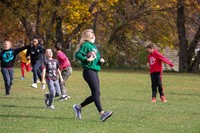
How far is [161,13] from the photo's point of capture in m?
46.0

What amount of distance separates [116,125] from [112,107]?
142 inches

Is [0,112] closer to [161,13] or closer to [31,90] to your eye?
[31,90]

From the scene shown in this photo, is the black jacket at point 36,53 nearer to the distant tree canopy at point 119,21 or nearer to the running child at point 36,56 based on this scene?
the running child at point 36,56

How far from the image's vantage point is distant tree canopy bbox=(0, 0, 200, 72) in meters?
44.2

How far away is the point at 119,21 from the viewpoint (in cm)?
4688

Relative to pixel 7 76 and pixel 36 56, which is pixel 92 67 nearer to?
pixel 7 76

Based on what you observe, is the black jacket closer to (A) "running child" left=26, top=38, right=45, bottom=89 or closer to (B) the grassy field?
(A) "running child" left=26, top=38, right=45, bottom=89

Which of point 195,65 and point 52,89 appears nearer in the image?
point 52,89

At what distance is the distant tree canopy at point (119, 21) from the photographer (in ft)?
145

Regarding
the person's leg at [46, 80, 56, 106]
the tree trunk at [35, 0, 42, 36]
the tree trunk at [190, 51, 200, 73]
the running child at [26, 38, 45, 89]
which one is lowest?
the tree trunk at [190, 51, 200, 73]

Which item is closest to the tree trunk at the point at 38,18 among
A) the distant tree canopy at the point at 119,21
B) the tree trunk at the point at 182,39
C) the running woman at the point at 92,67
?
the distant tree canopy at the point at 119,21

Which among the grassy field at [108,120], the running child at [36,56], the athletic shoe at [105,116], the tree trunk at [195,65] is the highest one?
the running child at [36,56]

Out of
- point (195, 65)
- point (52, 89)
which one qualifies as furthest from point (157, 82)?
point (195, 65)

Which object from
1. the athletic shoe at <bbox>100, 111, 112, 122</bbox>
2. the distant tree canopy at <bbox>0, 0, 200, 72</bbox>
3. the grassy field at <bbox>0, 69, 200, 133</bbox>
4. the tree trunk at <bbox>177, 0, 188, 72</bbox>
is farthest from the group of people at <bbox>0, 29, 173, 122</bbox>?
the tree trunk at <bbox>177, 0, 188, 72</bbox>
